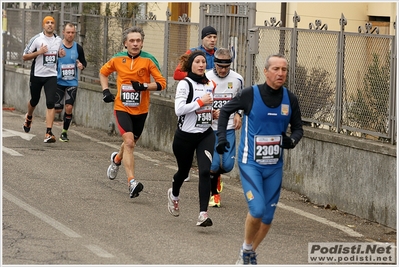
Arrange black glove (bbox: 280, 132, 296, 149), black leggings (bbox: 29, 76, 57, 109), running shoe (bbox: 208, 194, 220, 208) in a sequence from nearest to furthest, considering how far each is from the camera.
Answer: black glove (bbox: 280, 132, 296, 149) < running shoe (bbox: 208, 194, 220, 208) < black leggings (bbox: 29, 76, 57, 109)

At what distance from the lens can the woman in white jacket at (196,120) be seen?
10.3 m

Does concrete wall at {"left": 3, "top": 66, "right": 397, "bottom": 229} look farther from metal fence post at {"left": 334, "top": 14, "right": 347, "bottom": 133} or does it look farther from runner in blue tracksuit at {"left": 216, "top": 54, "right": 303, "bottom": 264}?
runner in blue tracksuit at {"left": 216, "top": 54, "right": 303, "bottom": 264}

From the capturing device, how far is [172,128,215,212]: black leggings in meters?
10.3

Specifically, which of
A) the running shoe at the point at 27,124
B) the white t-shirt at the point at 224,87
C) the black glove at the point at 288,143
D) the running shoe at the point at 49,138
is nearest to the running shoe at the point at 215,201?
the white t-shirt at the point at 224,87

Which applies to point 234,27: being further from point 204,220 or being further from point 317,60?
point 204,220

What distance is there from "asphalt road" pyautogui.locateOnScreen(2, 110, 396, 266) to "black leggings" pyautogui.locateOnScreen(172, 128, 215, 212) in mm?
370

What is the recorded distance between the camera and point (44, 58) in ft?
56.3

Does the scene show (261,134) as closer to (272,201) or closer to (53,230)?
(272,201)

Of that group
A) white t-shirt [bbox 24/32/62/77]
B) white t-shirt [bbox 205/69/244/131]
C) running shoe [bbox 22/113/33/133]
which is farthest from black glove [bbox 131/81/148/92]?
running shoe [bbox 22/113/33/133]

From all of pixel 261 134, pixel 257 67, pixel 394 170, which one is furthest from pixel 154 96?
pixel 261 134

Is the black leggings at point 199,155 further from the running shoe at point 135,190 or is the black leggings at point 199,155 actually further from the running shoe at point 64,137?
the running shoe at point 64,137

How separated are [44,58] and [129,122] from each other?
5412mm

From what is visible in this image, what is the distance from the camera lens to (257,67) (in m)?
14.4

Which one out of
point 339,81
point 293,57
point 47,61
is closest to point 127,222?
point 339,81
